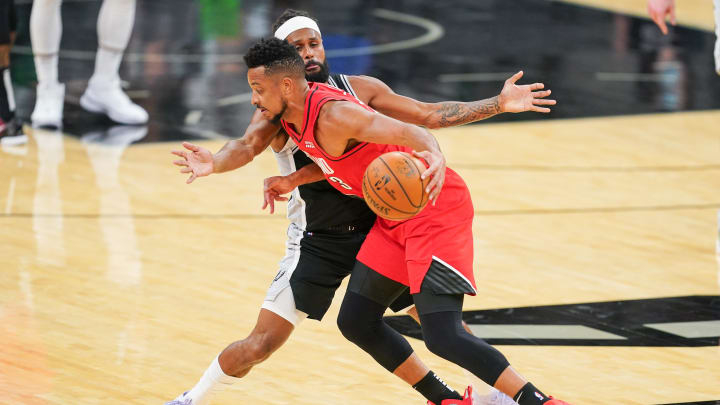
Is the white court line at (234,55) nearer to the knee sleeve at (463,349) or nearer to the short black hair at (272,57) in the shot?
the short black hair at (272,57)

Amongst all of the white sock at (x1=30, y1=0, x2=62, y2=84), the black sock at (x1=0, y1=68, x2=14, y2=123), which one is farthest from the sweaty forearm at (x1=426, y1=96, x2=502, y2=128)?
the white sock at (x1=30, y1=0, x2=62, y2=84)

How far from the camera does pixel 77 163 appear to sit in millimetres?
9617

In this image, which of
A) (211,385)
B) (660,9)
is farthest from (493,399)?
(660,9)

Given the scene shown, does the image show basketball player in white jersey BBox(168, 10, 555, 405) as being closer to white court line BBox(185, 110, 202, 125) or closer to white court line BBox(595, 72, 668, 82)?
white court line BBox(185, 110, 202, 125)

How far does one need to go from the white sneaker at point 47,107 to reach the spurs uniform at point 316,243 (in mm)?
5885

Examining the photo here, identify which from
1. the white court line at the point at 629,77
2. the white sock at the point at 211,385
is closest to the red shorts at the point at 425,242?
the white sock at the point at 211,385

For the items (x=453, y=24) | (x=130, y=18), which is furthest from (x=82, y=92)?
(x=453, y=24)

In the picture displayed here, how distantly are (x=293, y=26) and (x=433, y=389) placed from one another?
1.66 m

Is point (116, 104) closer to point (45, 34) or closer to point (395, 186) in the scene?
point (45, 34)

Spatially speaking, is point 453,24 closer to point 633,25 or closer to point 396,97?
point 633,25

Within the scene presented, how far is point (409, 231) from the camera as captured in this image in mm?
4828

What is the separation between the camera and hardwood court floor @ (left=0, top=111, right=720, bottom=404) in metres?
5.60

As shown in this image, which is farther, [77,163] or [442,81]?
[442,81]

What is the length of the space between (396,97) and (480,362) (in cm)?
126
